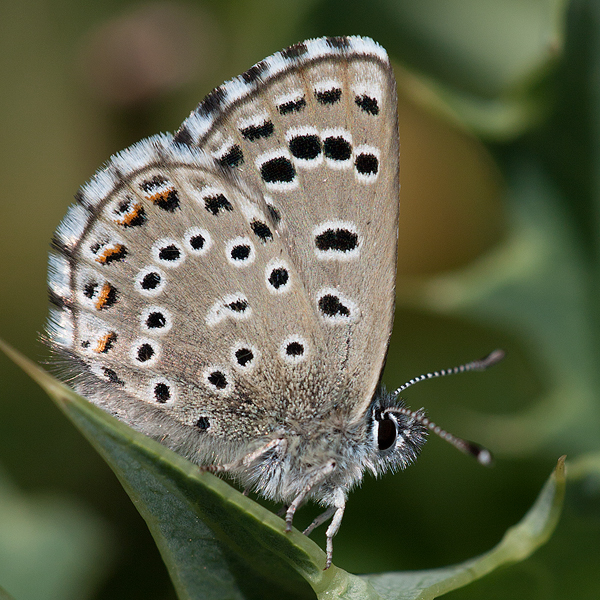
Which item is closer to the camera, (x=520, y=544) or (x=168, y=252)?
(x=520, y=544)

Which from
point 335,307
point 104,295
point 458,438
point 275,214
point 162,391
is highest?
point 275,214

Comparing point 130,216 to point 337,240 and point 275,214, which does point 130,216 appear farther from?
point 337,240

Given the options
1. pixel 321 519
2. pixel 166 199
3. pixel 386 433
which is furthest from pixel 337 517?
pixel 166 199

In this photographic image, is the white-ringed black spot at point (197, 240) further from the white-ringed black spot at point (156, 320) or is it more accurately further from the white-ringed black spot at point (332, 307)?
the white-ringed black spot at point (332, 307)

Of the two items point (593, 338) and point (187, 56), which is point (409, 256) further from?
point (187, 56)

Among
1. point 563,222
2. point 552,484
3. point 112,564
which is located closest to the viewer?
point 552,484

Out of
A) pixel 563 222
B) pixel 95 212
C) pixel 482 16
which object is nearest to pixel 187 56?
pixel 482 16
